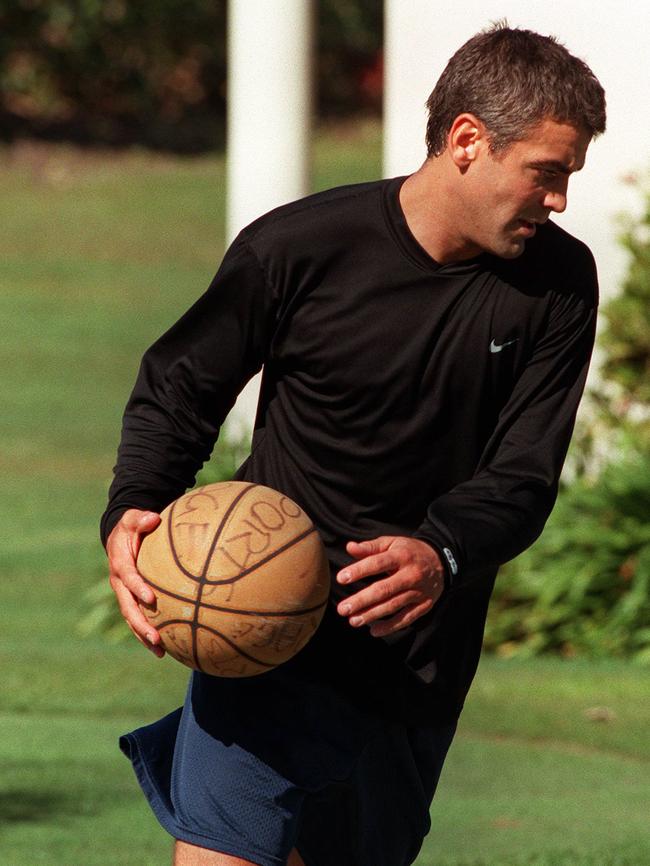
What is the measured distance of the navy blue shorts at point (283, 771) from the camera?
3.76 m

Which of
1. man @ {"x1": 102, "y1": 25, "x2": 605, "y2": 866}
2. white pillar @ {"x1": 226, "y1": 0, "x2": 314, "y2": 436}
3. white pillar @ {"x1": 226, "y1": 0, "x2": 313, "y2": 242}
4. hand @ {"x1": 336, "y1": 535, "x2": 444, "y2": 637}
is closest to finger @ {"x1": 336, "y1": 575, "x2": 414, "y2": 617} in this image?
hand @ {"x1": 336, "y1": 535, "x2": 444, "y2": 637}

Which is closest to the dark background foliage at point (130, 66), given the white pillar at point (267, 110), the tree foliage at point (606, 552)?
the white pillar at point (267, 110)

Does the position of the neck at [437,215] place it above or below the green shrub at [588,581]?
above

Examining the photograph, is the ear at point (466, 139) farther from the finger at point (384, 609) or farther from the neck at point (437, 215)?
the finger at point (384, 609)

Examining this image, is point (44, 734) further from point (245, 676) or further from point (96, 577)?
point (245, 676)

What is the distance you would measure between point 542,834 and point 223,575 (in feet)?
10.1

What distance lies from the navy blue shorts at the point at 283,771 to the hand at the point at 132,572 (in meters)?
0.27

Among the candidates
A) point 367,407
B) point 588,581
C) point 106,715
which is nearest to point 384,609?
point 367,407

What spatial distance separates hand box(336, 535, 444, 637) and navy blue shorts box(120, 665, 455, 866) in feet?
1.47

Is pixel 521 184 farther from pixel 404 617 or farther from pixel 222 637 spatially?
pixel 222 637

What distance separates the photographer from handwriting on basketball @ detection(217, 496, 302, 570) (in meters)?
3.59

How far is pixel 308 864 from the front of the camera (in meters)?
4.02

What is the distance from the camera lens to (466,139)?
3613 millimetres

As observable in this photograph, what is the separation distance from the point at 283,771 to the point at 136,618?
1.64ft
